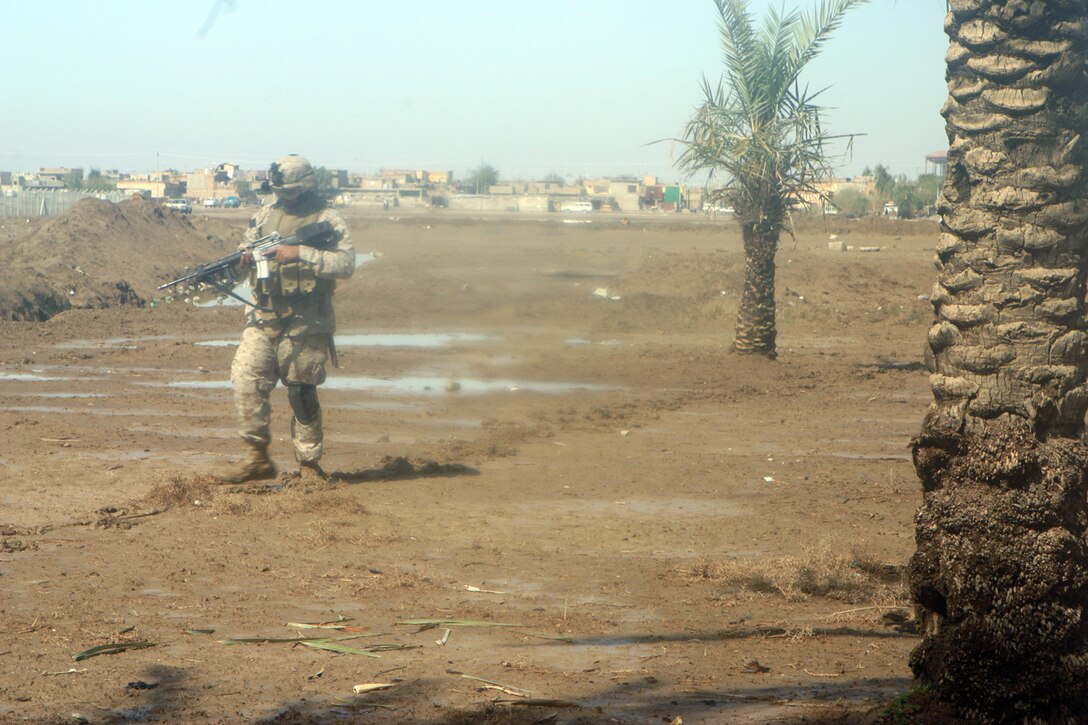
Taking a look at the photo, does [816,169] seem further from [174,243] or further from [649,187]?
[649,187]

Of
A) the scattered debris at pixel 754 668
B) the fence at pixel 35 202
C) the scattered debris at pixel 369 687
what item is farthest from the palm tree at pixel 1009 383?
the fence at pixel 35 202

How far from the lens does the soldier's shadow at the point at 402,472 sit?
826 cm

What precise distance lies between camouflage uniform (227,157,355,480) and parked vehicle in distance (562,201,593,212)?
68243 millimetres

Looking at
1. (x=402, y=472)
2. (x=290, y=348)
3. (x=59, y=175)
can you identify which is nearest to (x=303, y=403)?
(x=290, y=348)

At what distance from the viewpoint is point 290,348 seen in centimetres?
796

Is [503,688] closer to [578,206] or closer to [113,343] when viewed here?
[113,343]

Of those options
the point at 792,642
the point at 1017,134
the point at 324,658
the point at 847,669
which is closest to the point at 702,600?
the point at 792,642

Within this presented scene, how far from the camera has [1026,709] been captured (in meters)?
3.35

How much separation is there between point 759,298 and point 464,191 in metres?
54.9

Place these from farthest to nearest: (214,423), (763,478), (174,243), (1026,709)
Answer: (174,243)
(214,423)
(763,478)
(1026,709)

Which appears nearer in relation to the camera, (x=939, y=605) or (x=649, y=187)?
(x=939, y=605)

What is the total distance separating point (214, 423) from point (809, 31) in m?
9.16

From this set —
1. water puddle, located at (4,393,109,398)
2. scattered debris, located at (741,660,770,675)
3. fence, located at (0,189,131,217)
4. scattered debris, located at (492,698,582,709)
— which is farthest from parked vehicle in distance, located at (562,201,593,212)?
scattered debris, located at (492,698,582,709)

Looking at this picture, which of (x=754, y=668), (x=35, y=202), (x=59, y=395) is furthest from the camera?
(x=35, y=202)
